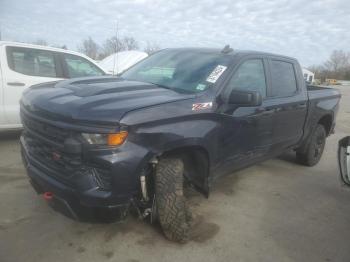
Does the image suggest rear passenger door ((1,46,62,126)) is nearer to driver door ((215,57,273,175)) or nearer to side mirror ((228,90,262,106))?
driver door ((215,57,273,175))

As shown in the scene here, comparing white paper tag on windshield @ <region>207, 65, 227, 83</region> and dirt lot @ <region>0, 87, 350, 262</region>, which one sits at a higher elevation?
white paper tag on windshield @ <region>207, 65, 227, 83</region>

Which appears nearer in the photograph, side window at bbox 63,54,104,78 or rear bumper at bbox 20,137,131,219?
rear bumper at bbox 20,137,131,219

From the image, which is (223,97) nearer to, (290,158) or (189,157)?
(189,157)

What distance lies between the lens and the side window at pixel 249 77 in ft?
12.0

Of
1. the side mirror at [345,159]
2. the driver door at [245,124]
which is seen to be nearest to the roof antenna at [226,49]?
the driver door at [245,124]

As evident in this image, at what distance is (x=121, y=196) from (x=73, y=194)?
36 cm

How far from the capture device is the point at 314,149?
5.85 meters

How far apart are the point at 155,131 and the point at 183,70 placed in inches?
47.7

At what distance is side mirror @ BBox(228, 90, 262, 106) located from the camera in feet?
10.8

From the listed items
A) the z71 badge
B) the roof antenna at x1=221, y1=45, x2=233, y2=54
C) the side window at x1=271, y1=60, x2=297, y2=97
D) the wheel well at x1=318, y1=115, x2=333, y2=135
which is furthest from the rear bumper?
the wheel well at x1=318, y1=115, x2=333, y2=135

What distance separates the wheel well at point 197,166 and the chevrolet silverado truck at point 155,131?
0.4 inches

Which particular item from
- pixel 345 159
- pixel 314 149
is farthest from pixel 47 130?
pixel 314 149

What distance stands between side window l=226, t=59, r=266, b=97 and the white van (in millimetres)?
Answer: 3794

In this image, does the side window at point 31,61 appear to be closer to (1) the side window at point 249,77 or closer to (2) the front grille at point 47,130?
(2) the front grille at point 47,130
